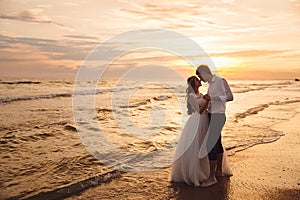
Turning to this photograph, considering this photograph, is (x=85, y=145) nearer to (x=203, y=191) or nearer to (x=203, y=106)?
(x=203, y=191)

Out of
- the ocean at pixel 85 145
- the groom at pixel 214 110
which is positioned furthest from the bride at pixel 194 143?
the ocean at pixel 85 145

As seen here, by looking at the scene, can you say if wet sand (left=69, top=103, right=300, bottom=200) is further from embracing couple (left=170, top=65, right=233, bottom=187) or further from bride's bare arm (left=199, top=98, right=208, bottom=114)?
bride's bare arm (left=199, top=98, right=208, bottom=114)

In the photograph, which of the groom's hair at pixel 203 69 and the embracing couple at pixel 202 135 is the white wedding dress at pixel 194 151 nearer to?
the embracing couple at pixel 202 135

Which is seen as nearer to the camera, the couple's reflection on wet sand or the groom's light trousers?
the couple's reflection on wet sand

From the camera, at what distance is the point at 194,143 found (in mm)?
5434

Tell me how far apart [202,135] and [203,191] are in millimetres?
987

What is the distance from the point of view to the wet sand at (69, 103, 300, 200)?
5.07 metres

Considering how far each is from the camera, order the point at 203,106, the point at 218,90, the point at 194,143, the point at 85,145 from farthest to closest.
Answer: the point at 85,145
the point at 194,143
the point at 203,106
the point at 218,90

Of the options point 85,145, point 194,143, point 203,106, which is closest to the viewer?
point 203,106

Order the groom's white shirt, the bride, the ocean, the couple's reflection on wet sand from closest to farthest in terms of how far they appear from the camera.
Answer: the couple's reflection on wet sand → the groom's white shirt → the bride → the ocean

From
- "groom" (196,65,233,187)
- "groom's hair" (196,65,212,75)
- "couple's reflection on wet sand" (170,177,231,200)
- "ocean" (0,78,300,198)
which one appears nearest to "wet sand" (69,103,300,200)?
"couple's reflection on wet sand" (170,177,231,200)

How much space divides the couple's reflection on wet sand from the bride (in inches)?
6.7

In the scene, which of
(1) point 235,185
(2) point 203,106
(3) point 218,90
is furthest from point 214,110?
(1) point 235,185

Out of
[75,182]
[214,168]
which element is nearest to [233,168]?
[214,168]
